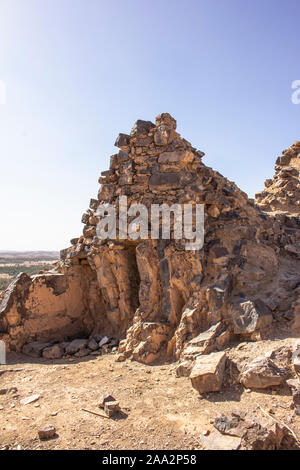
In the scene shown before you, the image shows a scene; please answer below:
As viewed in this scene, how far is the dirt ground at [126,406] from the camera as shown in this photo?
3393 millimetres

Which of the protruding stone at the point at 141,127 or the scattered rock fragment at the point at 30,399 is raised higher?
the protruding stone at the point at 141,127

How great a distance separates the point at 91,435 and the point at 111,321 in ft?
12.6

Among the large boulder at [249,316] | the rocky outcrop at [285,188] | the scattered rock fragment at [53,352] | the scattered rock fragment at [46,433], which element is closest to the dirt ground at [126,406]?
the scattered rock fragment at [46,433]

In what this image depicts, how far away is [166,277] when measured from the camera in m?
6.32

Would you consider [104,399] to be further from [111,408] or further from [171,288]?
[171,288]

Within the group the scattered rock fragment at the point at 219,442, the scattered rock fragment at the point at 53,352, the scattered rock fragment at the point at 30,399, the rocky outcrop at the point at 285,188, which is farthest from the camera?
the rocky outcrop at the point at 285,188

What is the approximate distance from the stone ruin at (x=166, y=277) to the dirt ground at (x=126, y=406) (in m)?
0.54

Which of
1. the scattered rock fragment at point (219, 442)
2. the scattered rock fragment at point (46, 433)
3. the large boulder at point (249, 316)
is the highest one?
the large boulder at point (249, 316)

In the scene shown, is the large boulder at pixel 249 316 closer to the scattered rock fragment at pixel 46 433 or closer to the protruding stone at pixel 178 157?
the scattered rock fragment at pixel 46 433

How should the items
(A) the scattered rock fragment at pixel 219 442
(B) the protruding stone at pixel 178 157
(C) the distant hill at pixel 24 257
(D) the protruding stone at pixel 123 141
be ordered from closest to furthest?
(A) the scattered rock fragment at pixel 219 442 < (B) the protruding stone at pixel 178 157 < (D) the protruding stone at pixel 123 141 < (C) the distant hill at pixel 24 257

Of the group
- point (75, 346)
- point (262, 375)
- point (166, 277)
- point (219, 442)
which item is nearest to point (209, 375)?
point (262, 375)

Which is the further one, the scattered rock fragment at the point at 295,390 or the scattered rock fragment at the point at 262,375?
the scattered rock fragment at the point at 262,375

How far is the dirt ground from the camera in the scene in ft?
11.1
